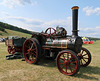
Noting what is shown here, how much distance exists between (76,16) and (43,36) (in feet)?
7.38

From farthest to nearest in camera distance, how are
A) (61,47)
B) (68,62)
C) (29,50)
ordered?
(29,50) < (61,47) < (68,62)

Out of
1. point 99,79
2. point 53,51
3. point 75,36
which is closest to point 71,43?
point 75,36

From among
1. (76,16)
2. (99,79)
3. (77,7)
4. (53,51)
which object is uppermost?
(77,7)

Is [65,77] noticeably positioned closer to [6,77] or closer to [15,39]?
[6,77]

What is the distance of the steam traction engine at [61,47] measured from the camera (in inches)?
164

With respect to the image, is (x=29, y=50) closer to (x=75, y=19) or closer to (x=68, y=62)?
(x=68, y=62)

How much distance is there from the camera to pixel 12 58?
22.5ft

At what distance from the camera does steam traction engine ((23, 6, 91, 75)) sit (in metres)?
4.17

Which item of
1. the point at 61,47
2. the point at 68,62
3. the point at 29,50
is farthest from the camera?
the point at 29,50

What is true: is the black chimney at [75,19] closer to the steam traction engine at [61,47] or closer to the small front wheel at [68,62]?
the steam traction engine at [61,47]

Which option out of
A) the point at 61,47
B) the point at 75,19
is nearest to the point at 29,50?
the point at 61,47

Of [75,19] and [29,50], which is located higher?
[75,19]

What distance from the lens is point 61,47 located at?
4.68 meters

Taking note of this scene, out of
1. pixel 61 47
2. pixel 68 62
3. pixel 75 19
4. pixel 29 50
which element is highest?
pixel 75 19
